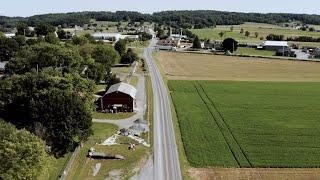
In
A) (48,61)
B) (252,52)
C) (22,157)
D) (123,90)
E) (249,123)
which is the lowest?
(249,123)

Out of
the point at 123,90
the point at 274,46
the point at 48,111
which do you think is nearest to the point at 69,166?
the point at 48,111

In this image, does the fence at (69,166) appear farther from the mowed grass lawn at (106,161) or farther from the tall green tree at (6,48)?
the tall green tree at (6,48)

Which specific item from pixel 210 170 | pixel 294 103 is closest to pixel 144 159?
pixel 210 170

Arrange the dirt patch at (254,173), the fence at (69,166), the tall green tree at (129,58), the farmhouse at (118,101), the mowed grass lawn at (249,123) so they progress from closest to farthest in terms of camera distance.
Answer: the fence at (69,166) < the dirt patch at (254,173) < the mowed grass lawn at (249,123) < the farmhouse at (118,101) < the tall green tree at (129,58)

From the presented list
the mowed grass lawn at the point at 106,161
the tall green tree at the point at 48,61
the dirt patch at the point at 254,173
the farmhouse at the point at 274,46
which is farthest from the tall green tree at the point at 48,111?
the farmhouse at the point at 274,46

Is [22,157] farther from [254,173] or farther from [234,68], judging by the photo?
[234,68]
